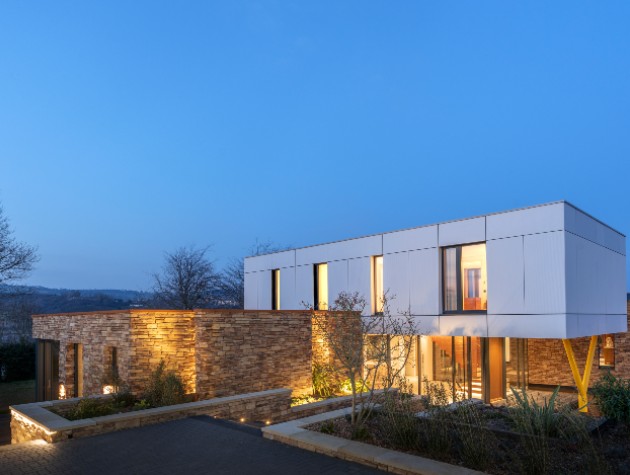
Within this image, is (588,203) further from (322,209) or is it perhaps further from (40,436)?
(40,436)

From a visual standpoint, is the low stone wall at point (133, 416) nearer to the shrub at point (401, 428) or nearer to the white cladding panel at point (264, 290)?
the shrub at point (401, 428)

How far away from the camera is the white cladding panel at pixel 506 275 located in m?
12.1

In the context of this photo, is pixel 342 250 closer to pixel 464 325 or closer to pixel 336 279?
pixel 336 279

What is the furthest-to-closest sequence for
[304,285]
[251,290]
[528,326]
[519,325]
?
[251,290]
[304,285]
[519,325]
[528,326]

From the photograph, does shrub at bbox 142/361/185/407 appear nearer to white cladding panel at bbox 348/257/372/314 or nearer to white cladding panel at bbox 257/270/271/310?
white cladding panel at bbox 348/257/372/314

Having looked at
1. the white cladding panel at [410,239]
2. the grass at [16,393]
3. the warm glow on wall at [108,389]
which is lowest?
the grass at [16,393]

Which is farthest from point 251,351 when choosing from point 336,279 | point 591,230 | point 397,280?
point 591,230

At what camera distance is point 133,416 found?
8172 mm

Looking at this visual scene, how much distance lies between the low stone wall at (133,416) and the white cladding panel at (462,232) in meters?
5.94

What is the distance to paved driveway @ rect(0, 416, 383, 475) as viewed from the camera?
5.93 m

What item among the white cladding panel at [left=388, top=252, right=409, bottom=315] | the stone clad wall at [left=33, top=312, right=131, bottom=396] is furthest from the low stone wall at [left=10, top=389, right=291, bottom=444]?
the white cladding panel at [left=388, top=252, right=409, bottom=315]

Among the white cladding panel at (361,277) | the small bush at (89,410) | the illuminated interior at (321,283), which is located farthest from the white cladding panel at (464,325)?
the small bush at (89,410)

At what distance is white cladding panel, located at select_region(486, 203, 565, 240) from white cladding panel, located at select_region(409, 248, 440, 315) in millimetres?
1742

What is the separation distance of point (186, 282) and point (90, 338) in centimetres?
1959
